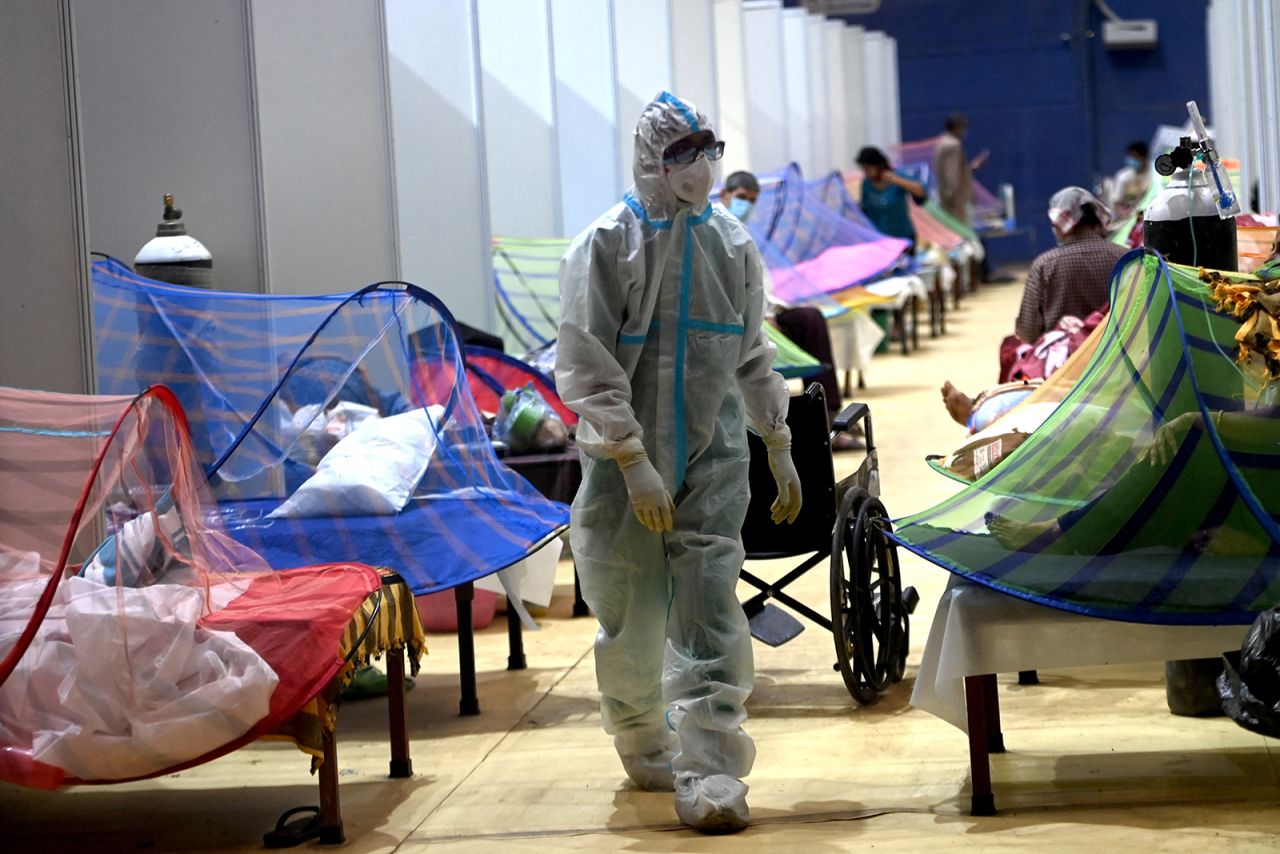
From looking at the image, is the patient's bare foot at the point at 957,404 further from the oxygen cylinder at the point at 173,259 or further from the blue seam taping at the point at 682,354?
the oxygen cylinder at the point at 173,259

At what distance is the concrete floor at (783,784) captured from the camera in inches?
130

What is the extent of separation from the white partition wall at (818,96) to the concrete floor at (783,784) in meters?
13.5

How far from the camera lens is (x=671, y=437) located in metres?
3.50

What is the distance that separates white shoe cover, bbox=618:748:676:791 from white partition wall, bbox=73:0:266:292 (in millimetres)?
2658

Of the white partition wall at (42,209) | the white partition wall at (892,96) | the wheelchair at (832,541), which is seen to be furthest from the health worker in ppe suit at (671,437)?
the white partition wall at (892,96)

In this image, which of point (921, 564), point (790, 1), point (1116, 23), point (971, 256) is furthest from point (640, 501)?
point (1116, 23)

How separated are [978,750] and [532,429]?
249cm

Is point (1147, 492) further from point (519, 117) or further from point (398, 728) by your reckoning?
point (519, 117)

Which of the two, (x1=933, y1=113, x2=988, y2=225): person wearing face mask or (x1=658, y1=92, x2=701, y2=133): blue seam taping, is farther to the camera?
(x1=933, y1=113, x2=988, y2=225): person wearing face mask

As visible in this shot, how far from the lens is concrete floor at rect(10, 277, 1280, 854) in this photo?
3.31 meters

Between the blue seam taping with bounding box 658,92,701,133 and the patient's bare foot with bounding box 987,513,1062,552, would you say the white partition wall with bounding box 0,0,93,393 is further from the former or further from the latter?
the patient's bare foot with bounding box 987,513,1062,552

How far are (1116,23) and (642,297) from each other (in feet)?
68.6

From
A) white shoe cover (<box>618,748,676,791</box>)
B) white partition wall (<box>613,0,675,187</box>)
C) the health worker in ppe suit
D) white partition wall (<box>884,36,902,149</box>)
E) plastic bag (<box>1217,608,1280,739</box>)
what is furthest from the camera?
white partition wall (<box>884,36,902,149</box>)

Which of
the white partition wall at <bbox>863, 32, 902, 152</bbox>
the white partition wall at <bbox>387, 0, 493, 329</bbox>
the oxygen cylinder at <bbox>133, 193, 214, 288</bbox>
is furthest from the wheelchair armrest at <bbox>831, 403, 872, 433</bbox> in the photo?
the white partition wall at <bbox>863, 32, 902, 152</bbox>
